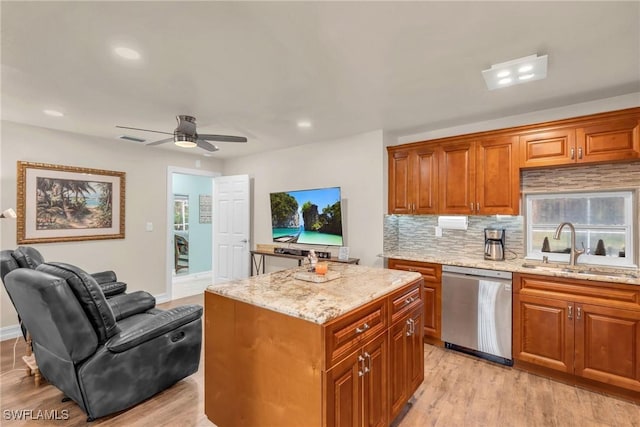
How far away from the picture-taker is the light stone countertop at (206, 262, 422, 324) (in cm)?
145

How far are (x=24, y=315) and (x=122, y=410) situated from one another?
957 millimetres

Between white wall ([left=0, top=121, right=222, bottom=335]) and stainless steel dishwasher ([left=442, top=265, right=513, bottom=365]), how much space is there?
13.9 ft

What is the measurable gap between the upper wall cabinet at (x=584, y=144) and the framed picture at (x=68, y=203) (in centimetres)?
517

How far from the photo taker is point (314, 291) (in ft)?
5.82

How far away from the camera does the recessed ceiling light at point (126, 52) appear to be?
196cm

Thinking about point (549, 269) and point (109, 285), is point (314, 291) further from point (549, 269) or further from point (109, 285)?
point (109, 285)

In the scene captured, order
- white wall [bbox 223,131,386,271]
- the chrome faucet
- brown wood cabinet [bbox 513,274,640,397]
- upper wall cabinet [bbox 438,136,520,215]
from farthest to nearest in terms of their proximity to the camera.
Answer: white wall [bbox 223,131,386,271]
upper wall cabinet [bbox 438,136,520,215]
the chrome faucet
brown wood cabinet [bbox 513,274,640,397]

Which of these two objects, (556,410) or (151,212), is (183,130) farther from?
(556,410)

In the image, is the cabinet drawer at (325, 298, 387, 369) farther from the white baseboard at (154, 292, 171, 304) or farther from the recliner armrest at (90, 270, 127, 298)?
the white baseboard at (154, 292, 171, 304)

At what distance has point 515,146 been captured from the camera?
9.95 ft

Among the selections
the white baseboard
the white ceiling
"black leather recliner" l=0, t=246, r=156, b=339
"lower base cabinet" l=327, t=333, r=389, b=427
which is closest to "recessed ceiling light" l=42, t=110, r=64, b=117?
the white ceiling

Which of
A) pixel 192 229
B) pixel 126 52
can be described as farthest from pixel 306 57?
pixel 192 229

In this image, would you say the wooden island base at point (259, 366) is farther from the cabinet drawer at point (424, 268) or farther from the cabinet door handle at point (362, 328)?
the cabinet drawer at point (424, 268)

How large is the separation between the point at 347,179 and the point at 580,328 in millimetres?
2812
